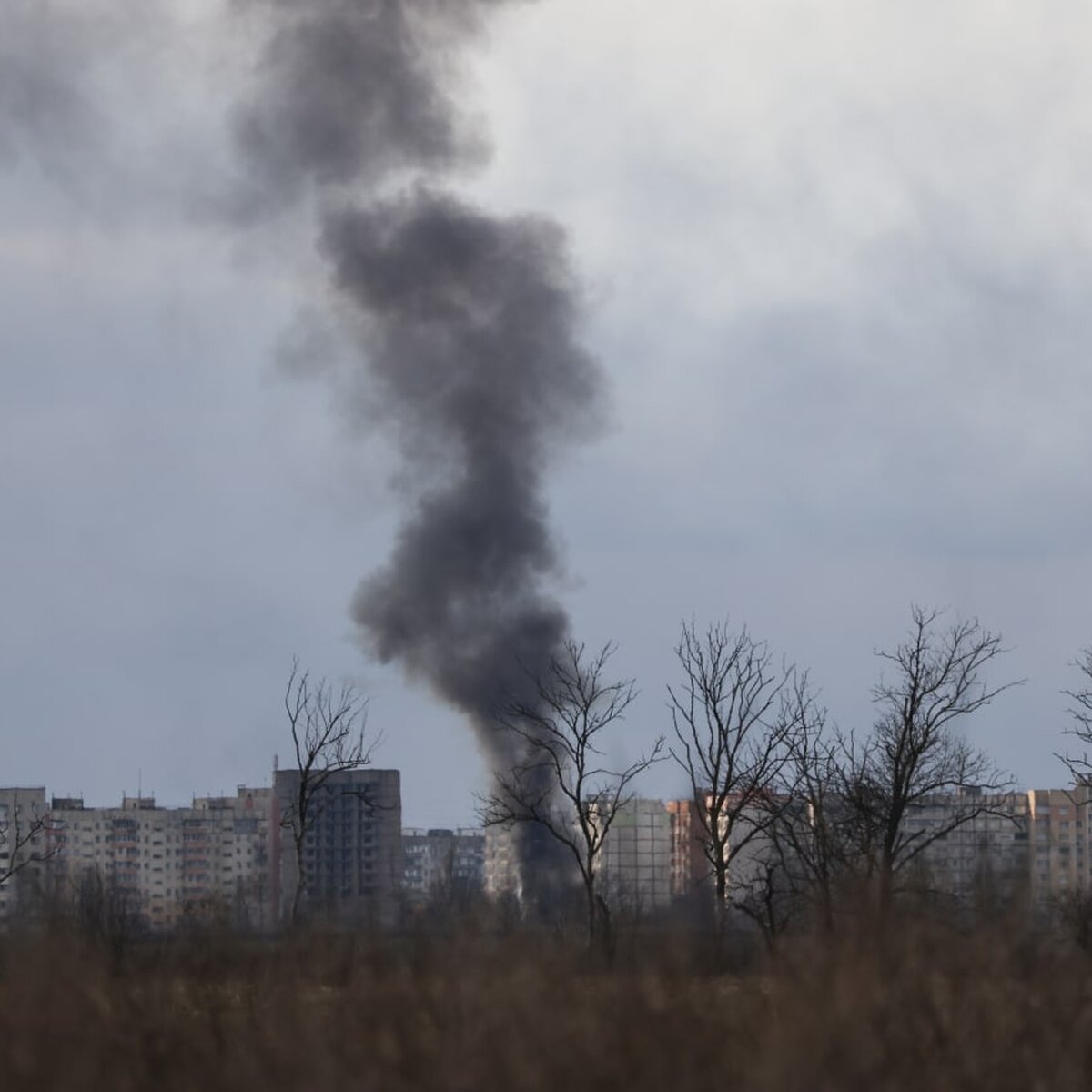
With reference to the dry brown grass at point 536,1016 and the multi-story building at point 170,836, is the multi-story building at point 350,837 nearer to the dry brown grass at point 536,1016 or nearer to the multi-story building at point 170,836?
the multi-story building at point 170,836

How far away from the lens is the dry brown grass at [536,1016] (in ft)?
29.3

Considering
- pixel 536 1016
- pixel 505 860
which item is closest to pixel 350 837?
pixel 505 860

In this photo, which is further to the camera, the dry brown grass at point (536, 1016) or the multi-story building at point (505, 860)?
the multi-story building at point (505, 860)

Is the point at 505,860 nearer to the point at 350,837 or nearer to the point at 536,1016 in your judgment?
the point at 350,837

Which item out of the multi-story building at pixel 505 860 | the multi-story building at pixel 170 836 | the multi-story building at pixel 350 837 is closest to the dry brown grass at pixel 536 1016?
the multi-story building at pixel 505 860

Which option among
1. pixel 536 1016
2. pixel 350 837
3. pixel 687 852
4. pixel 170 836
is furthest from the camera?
pixel 170 836

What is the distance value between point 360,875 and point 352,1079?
93.6 meters

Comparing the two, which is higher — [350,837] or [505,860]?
[350,837]

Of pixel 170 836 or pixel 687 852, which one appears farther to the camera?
pixel 170 836

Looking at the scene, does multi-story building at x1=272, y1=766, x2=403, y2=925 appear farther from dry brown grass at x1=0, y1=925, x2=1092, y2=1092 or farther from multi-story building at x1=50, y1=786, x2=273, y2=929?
dry brown grass at x1=0, y1=925, x2=1092, y2=1092

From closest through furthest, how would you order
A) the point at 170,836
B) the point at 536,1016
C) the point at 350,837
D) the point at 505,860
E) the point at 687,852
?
the point at 536,1016, the point at 687,852, the point at 505,860, the point at 350,837, the point at 170,836

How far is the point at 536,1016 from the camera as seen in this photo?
9250 mm

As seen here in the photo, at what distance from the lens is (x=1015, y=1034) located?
33.1ft

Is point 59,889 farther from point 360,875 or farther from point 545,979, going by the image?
point 360,875
